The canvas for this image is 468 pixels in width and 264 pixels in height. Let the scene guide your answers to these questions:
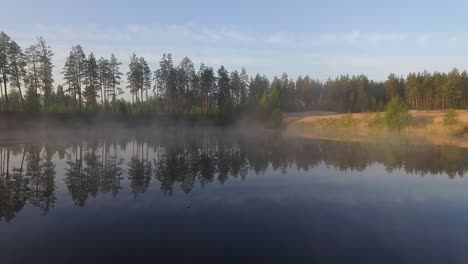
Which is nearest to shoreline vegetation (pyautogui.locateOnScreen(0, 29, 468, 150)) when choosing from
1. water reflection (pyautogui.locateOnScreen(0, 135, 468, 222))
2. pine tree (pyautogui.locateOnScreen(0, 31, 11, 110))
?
pine tree (pyautogui.locateOnScreen(0, 31, 11, 110))

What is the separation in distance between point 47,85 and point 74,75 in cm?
738

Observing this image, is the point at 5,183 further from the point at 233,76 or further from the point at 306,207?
the point at 233,76

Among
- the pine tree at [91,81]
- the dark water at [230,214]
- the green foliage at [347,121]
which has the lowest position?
the dark water at [230,214]

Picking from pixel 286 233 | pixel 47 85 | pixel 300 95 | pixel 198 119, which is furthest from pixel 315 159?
pixel 300 95

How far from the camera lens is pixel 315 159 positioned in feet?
100

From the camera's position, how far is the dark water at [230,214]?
9.59 meters

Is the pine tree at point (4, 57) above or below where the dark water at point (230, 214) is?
above

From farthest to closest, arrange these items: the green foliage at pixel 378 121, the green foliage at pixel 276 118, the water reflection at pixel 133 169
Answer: the green foliage at pixel 276 118 → the green foliage at pixel 378 121 → the water reflection at pixel 133 169

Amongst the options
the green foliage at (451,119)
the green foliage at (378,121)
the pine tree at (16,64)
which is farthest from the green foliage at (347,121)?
the pine tree at (16,64)

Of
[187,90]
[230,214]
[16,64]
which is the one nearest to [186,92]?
[187,90]

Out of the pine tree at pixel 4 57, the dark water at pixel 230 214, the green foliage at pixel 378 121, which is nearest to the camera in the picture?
the dark water at pixel 230 214

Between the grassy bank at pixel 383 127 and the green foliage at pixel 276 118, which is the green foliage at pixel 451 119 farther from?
the green foliage at pixel 276 118

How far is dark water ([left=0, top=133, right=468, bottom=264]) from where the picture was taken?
A: 31.4 ft

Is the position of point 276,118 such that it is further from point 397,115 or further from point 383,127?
point 397,115
